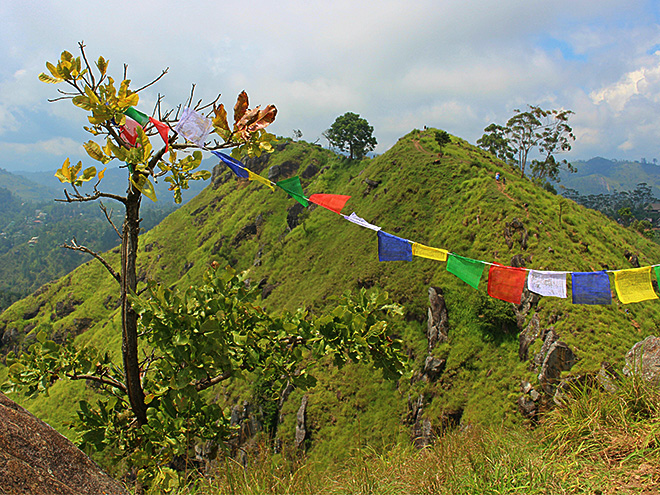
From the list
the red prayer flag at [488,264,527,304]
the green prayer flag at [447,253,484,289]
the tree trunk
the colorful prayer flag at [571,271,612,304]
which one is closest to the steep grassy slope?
the tree trunk

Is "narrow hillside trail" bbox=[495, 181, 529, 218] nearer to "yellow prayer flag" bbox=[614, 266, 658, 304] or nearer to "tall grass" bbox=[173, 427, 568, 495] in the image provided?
"yellow prayer flag" bbox=[614, 266, 658, 304]

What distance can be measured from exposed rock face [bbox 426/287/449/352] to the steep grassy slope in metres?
0.49

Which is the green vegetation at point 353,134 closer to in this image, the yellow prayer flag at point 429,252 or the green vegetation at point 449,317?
the green vegetation at point 449,317

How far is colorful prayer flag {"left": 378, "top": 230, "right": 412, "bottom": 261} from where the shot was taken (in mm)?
6309

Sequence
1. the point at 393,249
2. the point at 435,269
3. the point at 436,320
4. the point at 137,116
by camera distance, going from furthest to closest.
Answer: the point at 435,269, the point at 436,320, the point at 393,249, the point at 137,116

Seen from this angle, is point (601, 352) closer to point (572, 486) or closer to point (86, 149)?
point (572, 486)

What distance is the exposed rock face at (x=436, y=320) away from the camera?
2020 cm

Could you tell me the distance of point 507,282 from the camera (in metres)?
6.60

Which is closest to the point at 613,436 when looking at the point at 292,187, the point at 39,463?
the point at 292,187

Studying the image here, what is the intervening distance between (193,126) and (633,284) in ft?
25.0

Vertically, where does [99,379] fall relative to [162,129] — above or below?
below

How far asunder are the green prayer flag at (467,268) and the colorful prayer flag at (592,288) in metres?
1.98

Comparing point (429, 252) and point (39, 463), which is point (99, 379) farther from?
point (429, 252)

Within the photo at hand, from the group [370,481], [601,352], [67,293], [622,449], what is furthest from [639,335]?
[67,293]
